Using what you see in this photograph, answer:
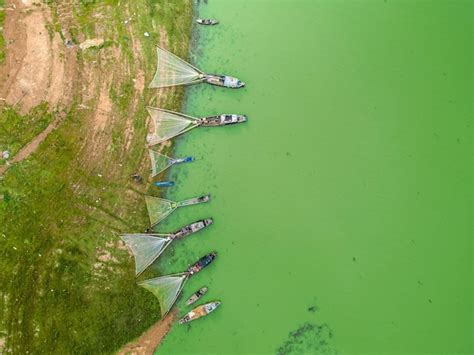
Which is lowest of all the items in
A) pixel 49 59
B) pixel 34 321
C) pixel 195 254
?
pixel 34 321

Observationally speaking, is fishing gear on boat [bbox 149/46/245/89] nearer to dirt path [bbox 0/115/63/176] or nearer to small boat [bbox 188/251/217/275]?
dirt path [bbox 0/115/63/176]

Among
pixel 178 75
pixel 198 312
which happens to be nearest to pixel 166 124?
pixel 178 75

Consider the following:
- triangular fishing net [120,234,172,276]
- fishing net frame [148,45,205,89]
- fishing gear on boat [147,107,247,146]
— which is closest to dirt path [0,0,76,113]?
fishing net frame [148,45,205,89]

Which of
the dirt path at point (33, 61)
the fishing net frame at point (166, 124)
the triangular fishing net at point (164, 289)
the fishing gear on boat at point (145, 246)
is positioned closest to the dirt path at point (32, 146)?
the dirt path at point (33, 61)

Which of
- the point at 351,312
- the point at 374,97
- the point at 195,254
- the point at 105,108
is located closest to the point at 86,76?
the point at 105,108

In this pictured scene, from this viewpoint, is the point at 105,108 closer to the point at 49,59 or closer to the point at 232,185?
the point at 49,59

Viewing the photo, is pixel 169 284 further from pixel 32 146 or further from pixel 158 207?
pixel 32 146
